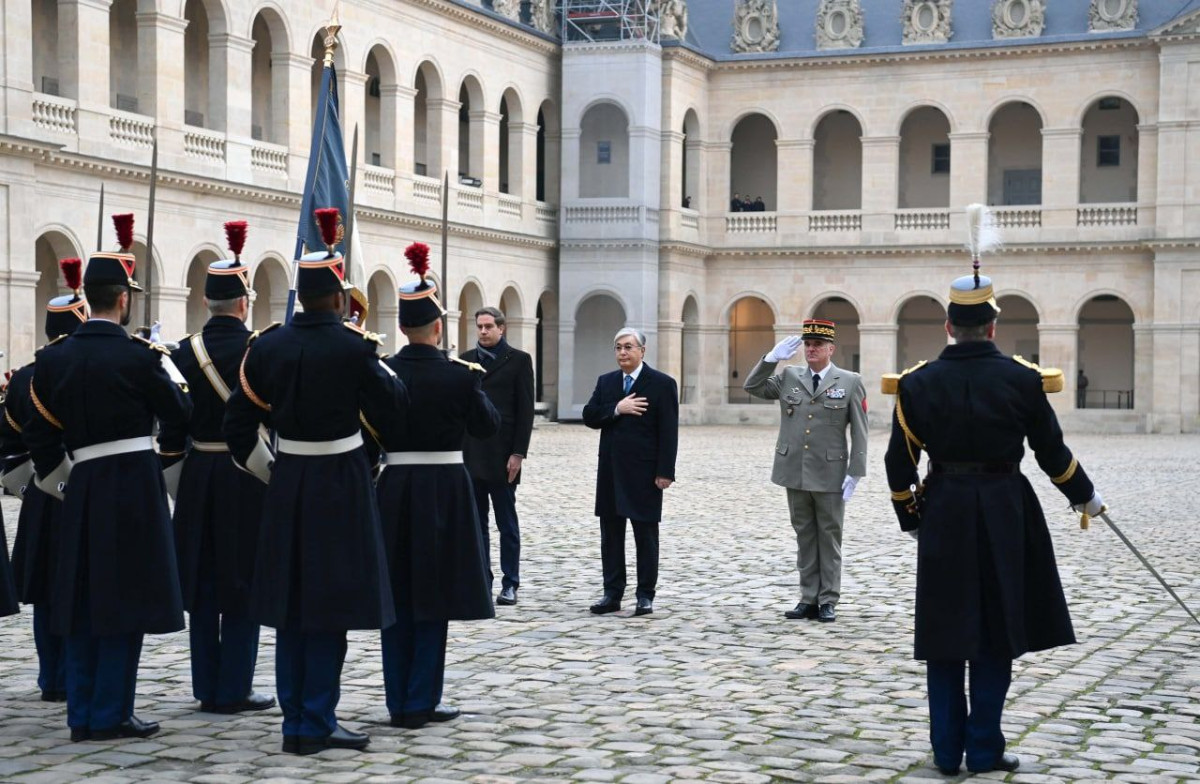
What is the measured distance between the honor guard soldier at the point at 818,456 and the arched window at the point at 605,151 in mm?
33318

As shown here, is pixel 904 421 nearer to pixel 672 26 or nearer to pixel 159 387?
pixel 159 387

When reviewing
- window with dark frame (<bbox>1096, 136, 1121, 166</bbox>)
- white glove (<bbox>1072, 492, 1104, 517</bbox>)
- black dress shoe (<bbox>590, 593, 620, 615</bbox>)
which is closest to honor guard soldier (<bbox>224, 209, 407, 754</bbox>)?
white glove (<bbox>1072, 492, 1104, 517</bbox>)

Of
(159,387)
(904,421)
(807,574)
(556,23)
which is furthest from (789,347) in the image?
(556,23)

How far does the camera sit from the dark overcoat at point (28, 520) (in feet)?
26.5

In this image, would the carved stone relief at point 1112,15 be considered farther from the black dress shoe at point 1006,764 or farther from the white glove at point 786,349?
the black dress shoe at point 1006,764

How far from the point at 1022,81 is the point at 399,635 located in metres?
39.7

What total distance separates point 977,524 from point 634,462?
4.53 meters

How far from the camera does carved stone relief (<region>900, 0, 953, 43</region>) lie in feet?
149

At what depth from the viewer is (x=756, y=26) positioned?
47000 millimetres

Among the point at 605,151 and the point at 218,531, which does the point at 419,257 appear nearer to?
the point at 218,531

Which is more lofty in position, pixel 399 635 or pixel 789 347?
pixel 789 347

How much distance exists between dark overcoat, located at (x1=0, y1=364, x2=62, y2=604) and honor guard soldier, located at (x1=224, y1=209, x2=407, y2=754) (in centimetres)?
117

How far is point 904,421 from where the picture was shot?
7391 millimetres

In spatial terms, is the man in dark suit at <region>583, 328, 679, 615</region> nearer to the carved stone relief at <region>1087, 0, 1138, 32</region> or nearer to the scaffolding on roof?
the scaffolding on roof
